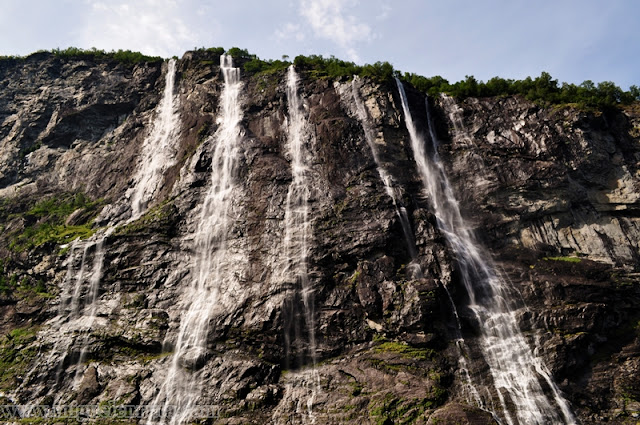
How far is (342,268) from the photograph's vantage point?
22.6 meters

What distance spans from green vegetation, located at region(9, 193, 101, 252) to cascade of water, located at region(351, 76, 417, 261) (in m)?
19.4

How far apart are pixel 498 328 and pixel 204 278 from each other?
15352 millimetres

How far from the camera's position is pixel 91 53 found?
45188 mm

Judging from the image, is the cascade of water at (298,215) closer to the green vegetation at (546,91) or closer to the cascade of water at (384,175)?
the cascade of water at (384,175)

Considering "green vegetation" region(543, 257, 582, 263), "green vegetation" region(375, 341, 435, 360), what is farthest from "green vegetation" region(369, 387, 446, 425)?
"green vegetation" region(543, 257, 582, 263)

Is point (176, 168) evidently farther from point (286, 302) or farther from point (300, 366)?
point (300, 366)

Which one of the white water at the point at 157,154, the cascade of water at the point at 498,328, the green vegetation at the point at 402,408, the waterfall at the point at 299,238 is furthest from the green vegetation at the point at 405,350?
the white water at the point at 157,154

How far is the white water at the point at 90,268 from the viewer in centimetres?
2188

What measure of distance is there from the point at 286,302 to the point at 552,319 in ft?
41.7

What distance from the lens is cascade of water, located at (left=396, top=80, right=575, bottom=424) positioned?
17234 mm

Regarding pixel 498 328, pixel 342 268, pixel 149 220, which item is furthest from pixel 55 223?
pixel 498 328

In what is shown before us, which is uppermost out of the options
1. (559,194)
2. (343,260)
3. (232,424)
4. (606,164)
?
(606,164)

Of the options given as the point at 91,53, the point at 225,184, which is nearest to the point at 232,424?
the point at 225,184

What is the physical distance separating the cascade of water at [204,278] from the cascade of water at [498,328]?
1285 centimetres
